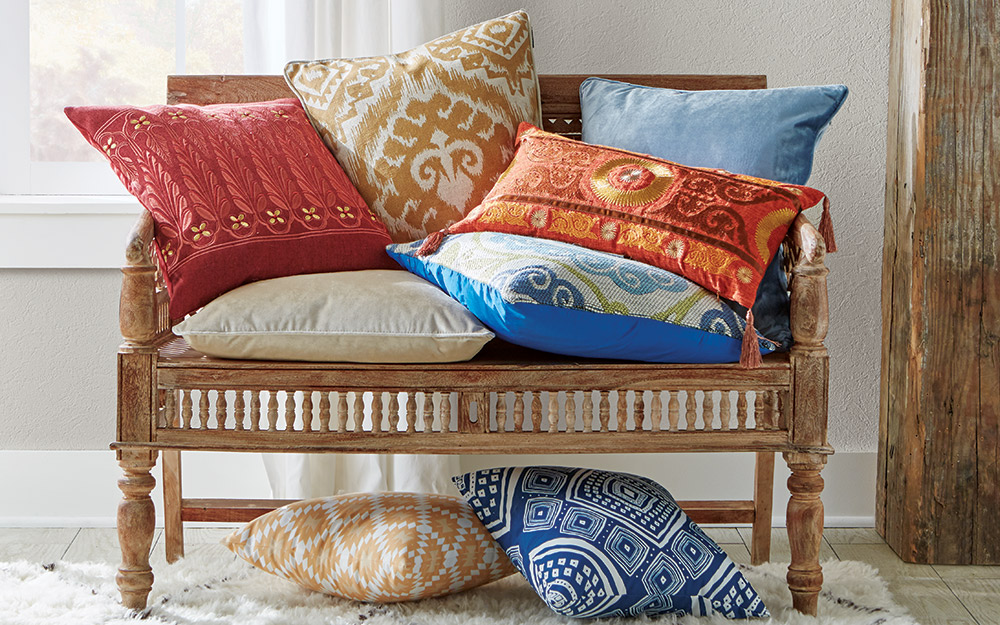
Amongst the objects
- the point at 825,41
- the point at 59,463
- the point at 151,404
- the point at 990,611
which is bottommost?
the point at 990,611

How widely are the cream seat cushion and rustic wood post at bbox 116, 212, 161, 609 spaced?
68 millimetres

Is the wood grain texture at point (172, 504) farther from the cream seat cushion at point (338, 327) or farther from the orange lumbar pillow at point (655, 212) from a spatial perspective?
the orange lumbar pillow at point (655, 212)

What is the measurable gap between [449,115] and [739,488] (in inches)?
41.8

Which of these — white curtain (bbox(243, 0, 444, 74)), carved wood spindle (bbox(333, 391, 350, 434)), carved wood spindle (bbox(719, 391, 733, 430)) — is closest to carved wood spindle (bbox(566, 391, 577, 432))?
carved wood spindle (bbox(719, 391, 733, 430))

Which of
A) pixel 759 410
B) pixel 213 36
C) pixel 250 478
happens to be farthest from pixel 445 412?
pixel 213 36

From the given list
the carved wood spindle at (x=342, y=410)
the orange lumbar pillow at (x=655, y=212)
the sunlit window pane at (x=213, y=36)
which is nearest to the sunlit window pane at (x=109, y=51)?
the sunlit window pane at (x=213, y=36)

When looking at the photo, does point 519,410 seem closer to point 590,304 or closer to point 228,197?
point 590,304

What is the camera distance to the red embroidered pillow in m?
1.47

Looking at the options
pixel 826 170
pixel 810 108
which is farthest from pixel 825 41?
pixel 810 108

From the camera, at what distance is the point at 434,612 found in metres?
1.54

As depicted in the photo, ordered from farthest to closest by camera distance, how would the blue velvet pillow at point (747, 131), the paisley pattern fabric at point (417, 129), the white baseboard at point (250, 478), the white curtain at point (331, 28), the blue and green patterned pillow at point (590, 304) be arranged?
the white baseboard at point (250, 478), the white curtain at point (331, 28), the paisley pattern fabric at point (417, 129), the blue velvet pillow at point (747, 131), the blue and green patterned pillow at point (590, 304)

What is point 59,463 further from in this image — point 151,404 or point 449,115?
point 449,115

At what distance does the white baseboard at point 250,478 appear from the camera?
2119 mm

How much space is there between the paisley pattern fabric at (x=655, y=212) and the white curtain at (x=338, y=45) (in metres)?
0.59
